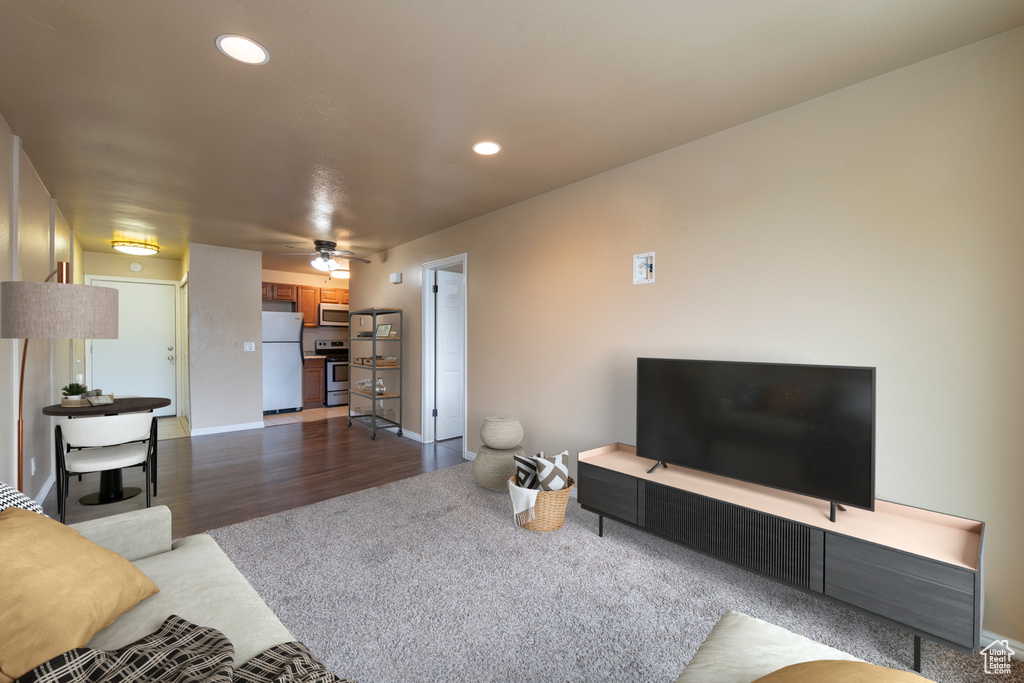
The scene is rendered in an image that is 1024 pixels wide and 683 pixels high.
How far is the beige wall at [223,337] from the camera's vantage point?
18.5 feet

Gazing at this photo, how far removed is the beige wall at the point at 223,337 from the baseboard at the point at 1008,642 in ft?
22.5

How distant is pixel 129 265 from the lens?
21.7 feet

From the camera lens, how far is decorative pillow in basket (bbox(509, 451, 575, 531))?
286 cm

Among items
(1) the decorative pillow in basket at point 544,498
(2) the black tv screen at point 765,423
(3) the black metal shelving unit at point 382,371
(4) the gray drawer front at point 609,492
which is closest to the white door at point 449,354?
(3) the black metal shelving unit at point 382,371

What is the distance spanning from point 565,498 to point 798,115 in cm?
252

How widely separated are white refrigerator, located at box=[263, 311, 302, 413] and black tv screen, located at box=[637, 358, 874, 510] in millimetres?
6250

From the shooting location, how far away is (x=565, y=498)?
2.94 metres

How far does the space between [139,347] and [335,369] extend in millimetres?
2771

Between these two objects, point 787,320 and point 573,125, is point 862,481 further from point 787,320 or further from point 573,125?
point 573,125

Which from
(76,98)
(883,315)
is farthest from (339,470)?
(883,315)

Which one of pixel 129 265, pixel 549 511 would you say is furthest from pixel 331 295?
pixel 549 511

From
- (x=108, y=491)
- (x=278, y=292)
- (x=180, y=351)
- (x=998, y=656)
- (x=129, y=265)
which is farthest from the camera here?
(x=278, y=292)

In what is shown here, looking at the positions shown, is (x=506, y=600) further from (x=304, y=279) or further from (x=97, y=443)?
(x=304, y=279)

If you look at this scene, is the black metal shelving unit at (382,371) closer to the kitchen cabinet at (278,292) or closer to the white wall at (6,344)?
the kitchen cabinet at (278,292)
